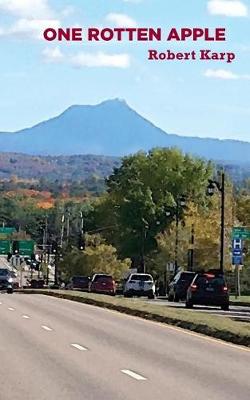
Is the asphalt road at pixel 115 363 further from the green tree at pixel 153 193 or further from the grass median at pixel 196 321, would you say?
the green tree at pixel 153 193

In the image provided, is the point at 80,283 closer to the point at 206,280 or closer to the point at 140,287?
the point at 140,287

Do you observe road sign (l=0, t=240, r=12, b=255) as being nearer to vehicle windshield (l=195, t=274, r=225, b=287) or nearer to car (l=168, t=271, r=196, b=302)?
car (l=168, t=271, r=196, b=302)

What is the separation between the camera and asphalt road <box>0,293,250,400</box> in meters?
15.0

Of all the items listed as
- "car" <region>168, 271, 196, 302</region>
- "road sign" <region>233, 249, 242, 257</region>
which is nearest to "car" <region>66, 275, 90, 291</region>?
"car" <region>168, 271, 196, 302</region>

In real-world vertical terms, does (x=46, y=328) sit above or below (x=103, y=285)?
below

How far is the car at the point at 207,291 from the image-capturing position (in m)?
47.6

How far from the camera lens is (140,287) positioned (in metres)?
66.8

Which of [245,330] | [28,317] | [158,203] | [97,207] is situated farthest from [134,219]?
[245,330]

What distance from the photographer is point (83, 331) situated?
28.8 m

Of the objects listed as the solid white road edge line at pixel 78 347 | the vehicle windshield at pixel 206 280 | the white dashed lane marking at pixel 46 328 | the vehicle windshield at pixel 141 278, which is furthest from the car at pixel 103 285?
the solid white road edge line at pixel 78 347

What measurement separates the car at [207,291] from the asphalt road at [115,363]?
49.2ft

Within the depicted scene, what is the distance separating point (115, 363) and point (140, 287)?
4737cm

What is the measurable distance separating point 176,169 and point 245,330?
9089cm

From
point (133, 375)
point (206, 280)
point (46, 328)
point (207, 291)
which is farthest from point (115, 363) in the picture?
point (207, 291)
